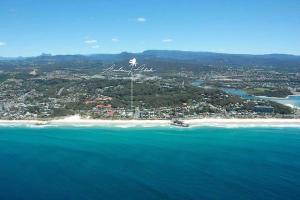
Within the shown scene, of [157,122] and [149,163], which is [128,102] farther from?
[149,163]

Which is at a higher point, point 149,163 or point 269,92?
point 269,92

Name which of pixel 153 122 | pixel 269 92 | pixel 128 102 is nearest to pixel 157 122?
pixel 153 122

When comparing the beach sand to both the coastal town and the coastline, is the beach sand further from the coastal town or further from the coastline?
the coastal town

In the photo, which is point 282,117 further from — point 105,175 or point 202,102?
point 105,175

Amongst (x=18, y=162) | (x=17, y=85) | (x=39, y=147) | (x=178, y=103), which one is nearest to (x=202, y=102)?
(x=178, y=103)

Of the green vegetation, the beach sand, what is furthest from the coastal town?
the beach sand

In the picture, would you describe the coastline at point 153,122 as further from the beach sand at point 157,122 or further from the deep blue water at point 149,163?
the deep blue water at point 149,163
